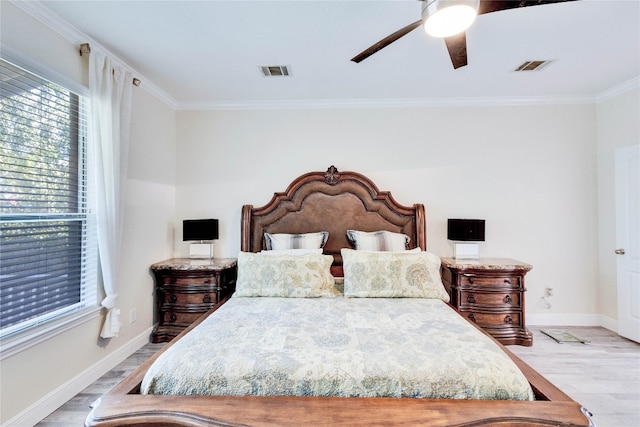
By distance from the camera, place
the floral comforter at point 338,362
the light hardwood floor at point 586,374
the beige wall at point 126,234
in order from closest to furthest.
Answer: the floral comforter at point 338,362 → the beige wall at point 126,234 → the light hardwood floor at point 586,374

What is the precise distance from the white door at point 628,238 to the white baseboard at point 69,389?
5193 mm

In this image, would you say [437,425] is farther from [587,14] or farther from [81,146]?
[81,146]

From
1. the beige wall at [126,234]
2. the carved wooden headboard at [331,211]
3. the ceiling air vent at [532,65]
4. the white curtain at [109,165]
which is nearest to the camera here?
the beige wall at [126,234]

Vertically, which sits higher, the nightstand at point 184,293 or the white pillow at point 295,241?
the white pillow at point 295,241

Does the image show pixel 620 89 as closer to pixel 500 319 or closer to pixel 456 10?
pixel 500 319

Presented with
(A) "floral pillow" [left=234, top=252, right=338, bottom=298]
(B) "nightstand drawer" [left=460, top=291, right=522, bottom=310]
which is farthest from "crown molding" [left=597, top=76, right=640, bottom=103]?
(A) "floral pillow" [left=234, top=252, right=338, bottom=298]

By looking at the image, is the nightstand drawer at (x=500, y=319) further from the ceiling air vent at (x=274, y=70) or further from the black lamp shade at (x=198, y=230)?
the ceiling air vent at (x=274, y=70)

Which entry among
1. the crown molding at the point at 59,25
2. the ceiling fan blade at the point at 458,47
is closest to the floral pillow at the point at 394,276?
the ceiling fan blade at the point at 458,47

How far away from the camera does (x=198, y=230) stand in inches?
136

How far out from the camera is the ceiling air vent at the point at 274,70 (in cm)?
283

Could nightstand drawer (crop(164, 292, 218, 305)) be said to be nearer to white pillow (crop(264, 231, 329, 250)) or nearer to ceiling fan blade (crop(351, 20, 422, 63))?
white pillow (crop(264, 231, 329, 250))

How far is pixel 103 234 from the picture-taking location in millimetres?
2426

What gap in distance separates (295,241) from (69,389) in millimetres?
2167

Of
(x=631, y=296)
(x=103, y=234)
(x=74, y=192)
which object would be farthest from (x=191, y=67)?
(x=631, y=296)
